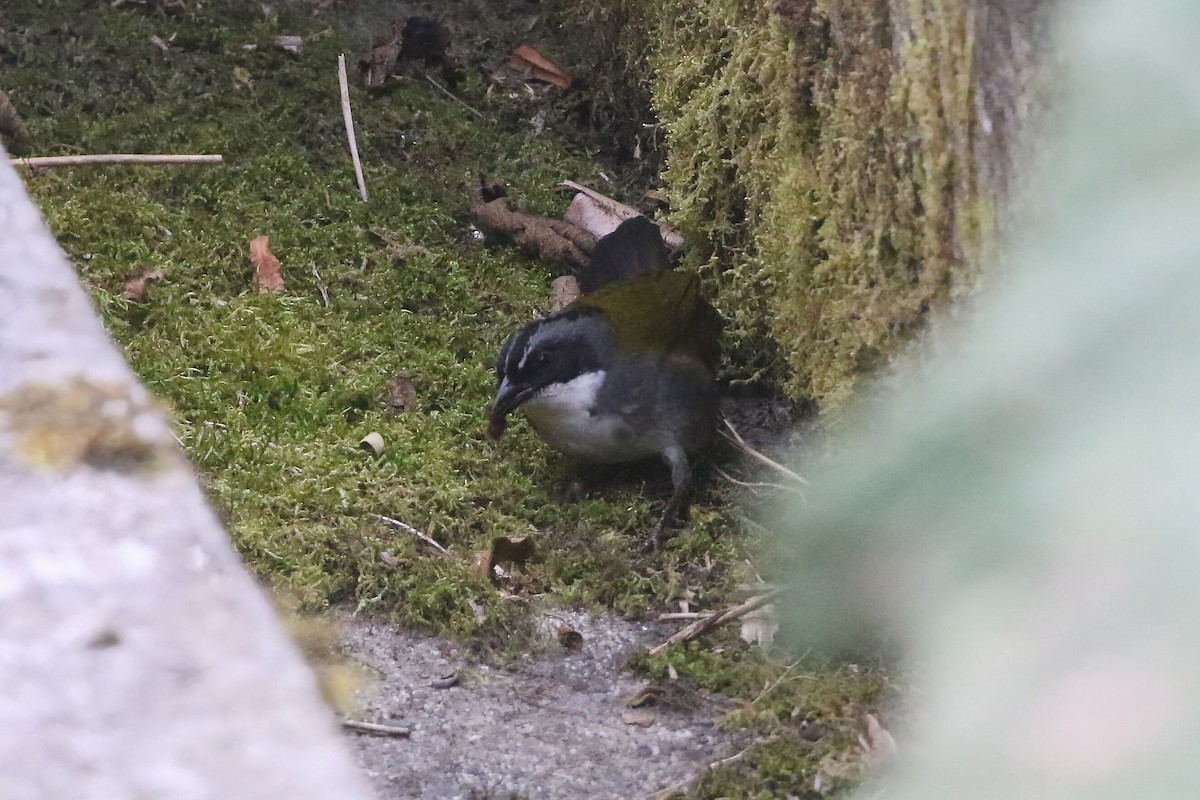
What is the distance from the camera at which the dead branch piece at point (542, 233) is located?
14.7 feet

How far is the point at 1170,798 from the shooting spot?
18.0 inches

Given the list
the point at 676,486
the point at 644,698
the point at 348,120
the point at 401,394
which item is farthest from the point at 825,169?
the point at 348,120

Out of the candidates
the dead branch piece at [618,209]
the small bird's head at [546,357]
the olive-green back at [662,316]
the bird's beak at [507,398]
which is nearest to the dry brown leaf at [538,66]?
the dead branch piece at [618,209]

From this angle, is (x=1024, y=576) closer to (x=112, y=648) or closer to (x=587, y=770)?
(x=112, y=648)

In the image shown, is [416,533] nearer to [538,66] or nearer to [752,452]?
[752,452]

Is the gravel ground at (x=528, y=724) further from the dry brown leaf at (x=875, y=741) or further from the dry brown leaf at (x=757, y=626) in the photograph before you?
the dry brown leaf at (x=875, y=741)

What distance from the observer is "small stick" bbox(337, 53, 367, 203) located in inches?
184

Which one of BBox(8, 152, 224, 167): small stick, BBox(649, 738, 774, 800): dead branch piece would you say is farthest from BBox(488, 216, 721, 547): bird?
BBox(8, 152, 224, 167): small stick

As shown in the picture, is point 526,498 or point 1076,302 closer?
point 1076,302

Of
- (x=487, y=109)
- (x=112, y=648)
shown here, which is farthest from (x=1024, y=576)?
(x=487, y=109)

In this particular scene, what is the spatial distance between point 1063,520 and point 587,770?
191 centimetres

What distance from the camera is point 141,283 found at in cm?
393

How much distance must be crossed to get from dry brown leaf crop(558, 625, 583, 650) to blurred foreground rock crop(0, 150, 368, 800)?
5.51ft

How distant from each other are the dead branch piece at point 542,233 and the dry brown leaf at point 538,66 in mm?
1133
